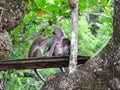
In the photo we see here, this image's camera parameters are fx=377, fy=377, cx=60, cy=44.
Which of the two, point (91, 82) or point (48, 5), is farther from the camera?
point (48, 5)

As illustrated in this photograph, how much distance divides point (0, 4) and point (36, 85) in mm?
2666

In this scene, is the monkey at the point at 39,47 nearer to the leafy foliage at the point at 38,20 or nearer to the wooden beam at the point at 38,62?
the leafy foliage at the point at 38,20

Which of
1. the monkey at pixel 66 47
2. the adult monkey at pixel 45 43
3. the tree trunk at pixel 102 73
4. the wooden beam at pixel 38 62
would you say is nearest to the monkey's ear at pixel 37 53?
the adult monkey at pixel 45 43

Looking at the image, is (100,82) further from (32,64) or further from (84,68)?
(32,64)

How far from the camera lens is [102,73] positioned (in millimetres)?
2980

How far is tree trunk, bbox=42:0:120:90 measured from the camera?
2920 mm

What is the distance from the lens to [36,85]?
20.9 ft

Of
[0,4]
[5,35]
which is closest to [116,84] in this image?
[5,35]

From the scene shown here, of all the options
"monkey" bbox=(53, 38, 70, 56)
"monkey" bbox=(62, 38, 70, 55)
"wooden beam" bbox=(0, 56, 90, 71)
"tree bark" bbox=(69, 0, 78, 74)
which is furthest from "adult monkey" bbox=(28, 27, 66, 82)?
"tree bark" bbox=(69, 0, 78, 74)

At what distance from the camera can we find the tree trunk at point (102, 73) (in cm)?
292

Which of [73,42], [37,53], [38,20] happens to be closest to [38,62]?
[73,42]

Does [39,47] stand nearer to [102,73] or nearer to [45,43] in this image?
[45,43]

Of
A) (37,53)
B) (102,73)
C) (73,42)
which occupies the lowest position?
(37,53)

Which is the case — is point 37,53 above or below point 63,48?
below
